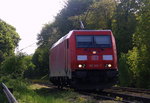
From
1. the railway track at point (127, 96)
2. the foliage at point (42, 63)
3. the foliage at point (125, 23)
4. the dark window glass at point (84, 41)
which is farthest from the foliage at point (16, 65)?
the foliage at point (42, 63)

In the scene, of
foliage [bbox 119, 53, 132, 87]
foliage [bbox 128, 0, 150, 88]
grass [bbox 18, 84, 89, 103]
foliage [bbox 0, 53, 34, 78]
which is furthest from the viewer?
foliage [bbox 0, 53, 34, 78]

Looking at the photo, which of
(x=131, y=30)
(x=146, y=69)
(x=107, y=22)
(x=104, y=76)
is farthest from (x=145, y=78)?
(x=107, y=22)

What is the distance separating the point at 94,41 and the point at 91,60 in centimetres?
111

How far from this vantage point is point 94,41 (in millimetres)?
20766

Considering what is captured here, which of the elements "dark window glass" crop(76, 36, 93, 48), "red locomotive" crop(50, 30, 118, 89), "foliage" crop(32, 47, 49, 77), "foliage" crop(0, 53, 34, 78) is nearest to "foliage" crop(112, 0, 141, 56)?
"foliage" crop(0, 53, 34, 78)

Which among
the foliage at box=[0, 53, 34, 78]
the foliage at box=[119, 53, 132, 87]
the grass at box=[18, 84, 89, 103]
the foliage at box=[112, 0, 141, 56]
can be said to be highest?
the foliage at box=[112, 0, 141, 56]

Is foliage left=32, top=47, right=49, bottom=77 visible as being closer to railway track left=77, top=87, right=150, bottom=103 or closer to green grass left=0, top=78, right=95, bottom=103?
railway track left=77, top=87, right=150, bottom=103

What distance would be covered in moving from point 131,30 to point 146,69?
1521 cm

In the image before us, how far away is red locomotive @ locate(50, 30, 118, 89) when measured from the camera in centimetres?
2011

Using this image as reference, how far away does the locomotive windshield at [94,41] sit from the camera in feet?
67.7

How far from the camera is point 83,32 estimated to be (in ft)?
68.4

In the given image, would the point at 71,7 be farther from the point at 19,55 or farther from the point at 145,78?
the point at 145,78

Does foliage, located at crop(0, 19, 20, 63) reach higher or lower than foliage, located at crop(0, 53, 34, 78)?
higher

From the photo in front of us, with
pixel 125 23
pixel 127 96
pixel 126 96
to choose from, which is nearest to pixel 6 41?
pixel 125 23
